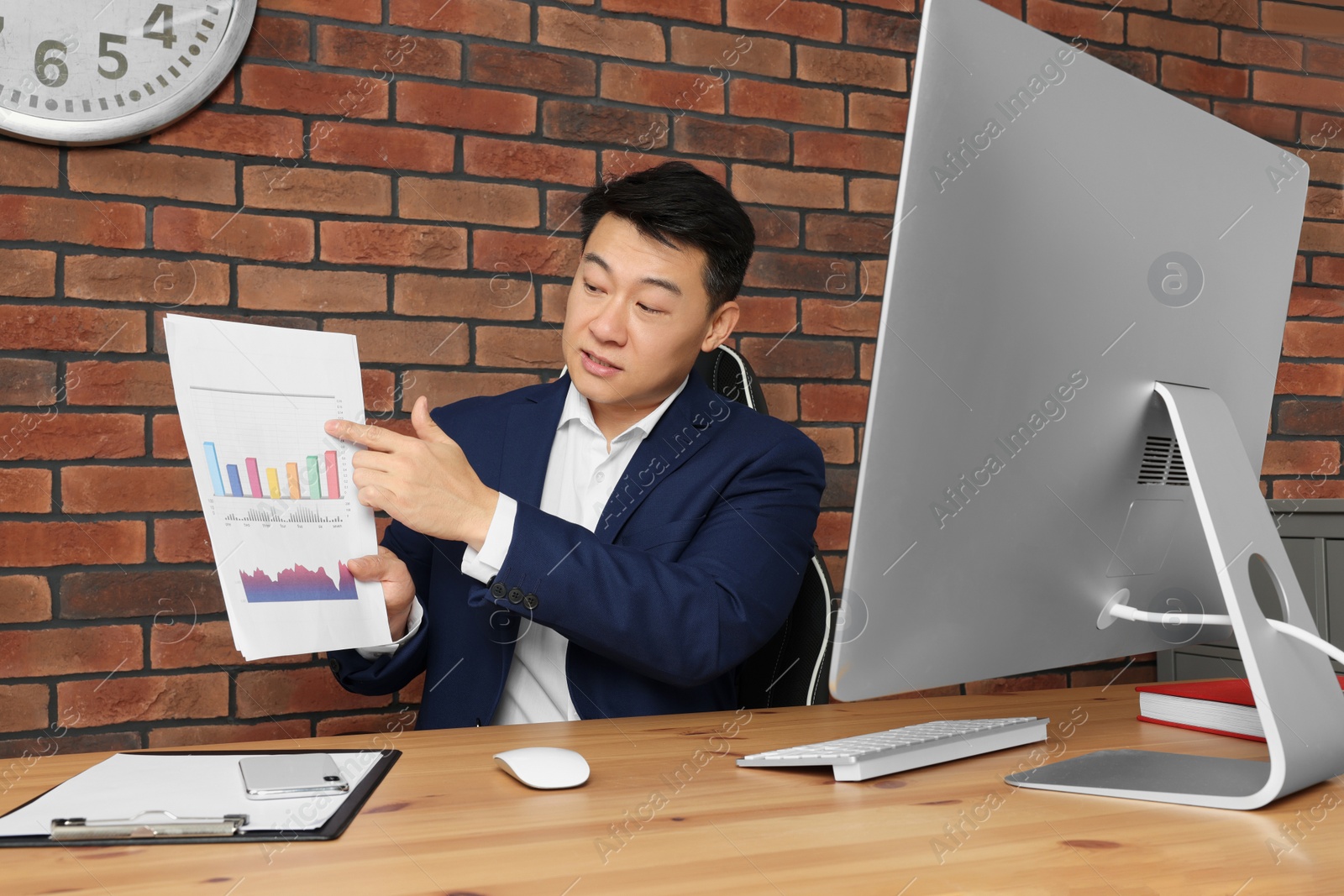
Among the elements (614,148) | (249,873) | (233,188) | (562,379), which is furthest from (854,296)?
(249,873)

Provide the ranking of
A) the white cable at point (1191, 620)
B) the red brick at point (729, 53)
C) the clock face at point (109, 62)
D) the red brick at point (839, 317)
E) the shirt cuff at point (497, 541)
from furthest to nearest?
the red brick at point (839, 317) < the red brick at point (729, 53) < the clock face at point (109, 62) < the shirt cuff at point (497, 541) < the white cable at point (1191, 620)

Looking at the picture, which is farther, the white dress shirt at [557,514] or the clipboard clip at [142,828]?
the white dress shirt at [557,514]

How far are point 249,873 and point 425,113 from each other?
5.12ft

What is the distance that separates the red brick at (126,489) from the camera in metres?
1.73

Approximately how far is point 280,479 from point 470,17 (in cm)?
128

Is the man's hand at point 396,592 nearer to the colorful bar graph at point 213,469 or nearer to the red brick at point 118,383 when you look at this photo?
the colorful bar graph at point 213,469

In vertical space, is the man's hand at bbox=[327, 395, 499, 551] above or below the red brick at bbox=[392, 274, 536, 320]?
below

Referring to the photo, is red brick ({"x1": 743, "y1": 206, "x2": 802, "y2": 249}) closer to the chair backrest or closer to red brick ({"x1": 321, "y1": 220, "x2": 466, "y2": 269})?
red brick ({"x1": 321, "y1": 220, "x2": 466, "y2": 269})

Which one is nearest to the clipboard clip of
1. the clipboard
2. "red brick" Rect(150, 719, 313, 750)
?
the clipboard

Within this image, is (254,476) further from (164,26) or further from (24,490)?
(164,26)

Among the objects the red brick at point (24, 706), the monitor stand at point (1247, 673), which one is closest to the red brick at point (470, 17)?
the red brick at point (24, 706)

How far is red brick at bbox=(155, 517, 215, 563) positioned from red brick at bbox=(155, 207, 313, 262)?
46 centimetres

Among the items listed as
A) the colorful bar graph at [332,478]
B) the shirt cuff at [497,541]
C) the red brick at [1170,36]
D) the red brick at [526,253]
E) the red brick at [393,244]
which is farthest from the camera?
the red brick at [1170,36]

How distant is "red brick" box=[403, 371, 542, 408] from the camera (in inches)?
A: 76.5
